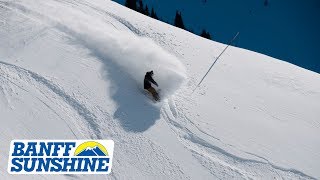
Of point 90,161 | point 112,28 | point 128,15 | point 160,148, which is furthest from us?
point 128,15

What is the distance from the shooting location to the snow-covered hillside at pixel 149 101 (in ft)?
43.3

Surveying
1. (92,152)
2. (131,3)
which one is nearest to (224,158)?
(92,152)

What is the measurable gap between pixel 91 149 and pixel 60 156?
91 centimetres

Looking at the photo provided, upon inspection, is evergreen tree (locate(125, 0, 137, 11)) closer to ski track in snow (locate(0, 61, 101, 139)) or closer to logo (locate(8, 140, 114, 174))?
ski track in snow (locate(0, 61, 101, 139))

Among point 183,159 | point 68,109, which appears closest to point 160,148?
point 183,159

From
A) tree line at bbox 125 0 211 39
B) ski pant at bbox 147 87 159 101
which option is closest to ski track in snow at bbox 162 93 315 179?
ski pant at bbox 147 87 159 101

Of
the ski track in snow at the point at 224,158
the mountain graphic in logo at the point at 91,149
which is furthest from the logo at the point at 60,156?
the ski track in snow at the point at 224,158

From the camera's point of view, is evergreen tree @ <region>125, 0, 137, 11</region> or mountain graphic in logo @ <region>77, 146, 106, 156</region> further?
evergreen tree @ <region>125, 0, 137, 11</region>

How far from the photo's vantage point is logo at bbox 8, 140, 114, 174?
468 inches

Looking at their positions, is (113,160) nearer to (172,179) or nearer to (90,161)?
(90,161)

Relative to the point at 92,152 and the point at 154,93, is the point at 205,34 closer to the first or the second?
the point at 154,93

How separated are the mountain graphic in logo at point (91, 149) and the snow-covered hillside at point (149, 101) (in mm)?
293

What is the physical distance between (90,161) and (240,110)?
18.9ft

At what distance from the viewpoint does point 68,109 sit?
14070 millimetres
